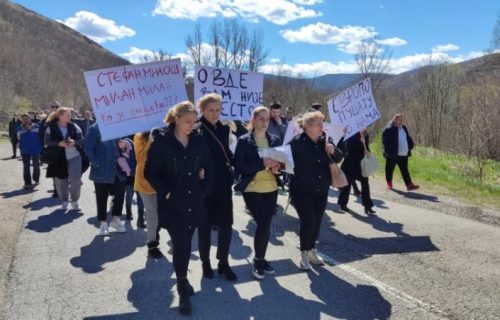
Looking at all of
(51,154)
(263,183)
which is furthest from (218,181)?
(51,154)

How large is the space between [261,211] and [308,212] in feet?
2.19

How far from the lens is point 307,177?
5812mm

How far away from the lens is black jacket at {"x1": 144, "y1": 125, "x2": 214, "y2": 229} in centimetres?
466

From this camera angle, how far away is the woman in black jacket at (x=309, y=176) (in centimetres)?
582

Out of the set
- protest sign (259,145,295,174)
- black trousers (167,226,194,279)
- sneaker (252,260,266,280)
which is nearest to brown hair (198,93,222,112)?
protest sign (259,145,295,174)

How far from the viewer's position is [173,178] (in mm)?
4695

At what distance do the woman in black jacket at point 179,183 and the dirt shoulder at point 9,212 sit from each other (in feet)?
→ 5.67

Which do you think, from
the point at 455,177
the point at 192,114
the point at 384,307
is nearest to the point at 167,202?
the point at 192,114

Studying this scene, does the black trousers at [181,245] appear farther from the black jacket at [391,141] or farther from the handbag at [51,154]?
the black jacket at [391,141]

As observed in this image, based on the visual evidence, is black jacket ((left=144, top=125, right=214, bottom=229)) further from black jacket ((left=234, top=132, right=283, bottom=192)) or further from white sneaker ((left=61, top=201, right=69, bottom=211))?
white sneaker ((left=61, top=201, right=69, bottom=211))

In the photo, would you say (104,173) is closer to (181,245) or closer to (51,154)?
(51,154)

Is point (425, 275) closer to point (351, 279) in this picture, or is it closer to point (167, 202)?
point (351, 279)

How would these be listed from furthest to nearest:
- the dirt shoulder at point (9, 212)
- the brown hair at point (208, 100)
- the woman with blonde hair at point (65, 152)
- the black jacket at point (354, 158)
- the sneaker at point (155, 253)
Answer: the black jacket at point (354, 158), the woman with blonde hair at point (65, 152), the sneaker at point (155, 253), the dirt shoulder at point (9, 212), the brown hair at point (208, 100)

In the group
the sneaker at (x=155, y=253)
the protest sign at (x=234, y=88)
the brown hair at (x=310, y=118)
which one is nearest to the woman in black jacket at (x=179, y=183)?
the brown hair at (x=310, y=118)
